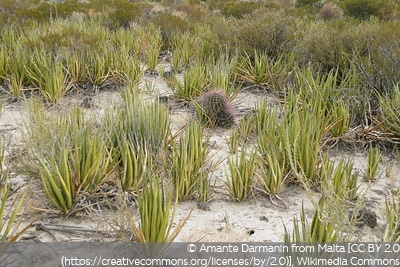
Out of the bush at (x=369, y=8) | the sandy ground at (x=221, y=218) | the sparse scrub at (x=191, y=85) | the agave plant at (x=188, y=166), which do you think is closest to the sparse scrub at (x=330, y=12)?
the bush at (x=369, y=8)

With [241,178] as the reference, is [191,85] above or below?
above

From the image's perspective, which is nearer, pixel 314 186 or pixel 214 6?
pixel 314 186

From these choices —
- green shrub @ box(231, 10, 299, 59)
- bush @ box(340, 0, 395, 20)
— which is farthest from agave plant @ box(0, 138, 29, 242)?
bush @ box(340, 0, 395, 20)

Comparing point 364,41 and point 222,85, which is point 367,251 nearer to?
point 222,85

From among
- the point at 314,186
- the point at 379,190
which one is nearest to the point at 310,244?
the point at 314,186

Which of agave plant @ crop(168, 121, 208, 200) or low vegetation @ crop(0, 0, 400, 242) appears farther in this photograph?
agave plant @ crop(168, 121, 208, 200)


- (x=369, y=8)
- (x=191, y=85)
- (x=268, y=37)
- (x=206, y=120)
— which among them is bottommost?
(x=206, y=120)

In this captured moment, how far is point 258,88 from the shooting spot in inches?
248

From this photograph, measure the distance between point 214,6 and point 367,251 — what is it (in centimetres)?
1833

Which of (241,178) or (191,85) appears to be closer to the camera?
(241,178)

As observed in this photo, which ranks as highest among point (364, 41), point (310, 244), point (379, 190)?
point (364, 41)

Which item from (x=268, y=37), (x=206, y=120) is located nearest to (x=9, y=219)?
(x=206, y=120)

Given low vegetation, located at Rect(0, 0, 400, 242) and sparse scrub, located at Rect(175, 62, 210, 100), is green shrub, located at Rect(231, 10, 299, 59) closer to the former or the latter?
low vegetation, located at Rect(0, 0, 400, 242)

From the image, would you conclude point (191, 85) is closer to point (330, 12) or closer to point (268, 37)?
point (268, 37)
